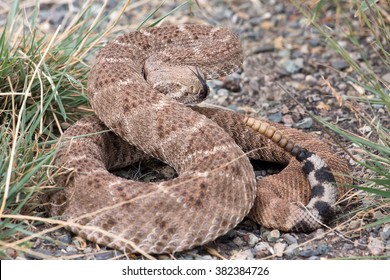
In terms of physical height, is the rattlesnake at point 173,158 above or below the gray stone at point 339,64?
above

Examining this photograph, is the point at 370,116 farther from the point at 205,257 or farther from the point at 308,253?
the point at 205,257

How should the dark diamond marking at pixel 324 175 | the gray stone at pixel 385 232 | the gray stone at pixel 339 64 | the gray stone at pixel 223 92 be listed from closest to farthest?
1. the gray stone at pixel 385 232
2. the dark diamond marking at pixel 324 175
3. the gray stone at pixel 223 92
4. the gray stone at pixel 339 64

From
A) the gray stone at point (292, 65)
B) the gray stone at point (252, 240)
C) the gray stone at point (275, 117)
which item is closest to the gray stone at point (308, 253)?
the gray stone at point (252, 240)

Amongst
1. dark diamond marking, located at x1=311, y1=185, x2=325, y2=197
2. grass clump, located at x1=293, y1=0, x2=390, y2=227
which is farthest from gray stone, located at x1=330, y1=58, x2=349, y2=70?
dark diamond marking, located at x1=311, y1=185, x2=325, y2=197

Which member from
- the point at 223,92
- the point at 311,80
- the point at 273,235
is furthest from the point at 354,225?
the point at 311,80

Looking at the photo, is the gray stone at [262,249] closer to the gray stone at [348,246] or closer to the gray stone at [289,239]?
the gray stone at [289,239]
